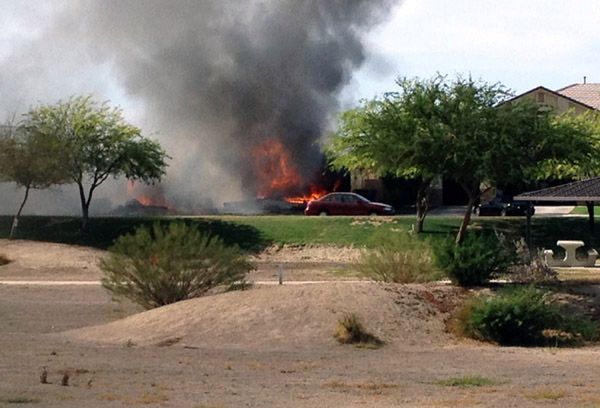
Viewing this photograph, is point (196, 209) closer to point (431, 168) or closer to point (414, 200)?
point (414, 200)

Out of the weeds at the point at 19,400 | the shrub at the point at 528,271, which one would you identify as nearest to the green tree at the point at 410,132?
the shrub at the point at 528,271

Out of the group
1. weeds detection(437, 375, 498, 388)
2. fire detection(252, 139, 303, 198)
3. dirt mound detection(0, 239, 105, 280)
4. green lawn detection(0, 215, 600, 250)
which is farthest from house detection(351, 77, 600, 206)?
weeds detection(437, 375, 498, 388)

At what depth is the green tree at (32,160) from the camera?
57094mm

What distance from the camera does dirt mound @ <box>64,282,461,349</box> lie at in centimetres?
2434

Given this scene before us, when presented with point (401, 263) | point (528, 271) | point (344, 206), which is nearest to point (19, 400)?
point (401, 263)

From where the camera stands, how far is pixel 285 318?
82.9 feet

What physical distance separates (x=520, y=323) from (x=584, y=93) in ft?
245

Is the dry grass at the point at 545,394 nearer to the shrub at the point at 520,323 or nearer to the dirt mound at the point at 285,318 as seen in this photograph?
the dirt mound at the point at 285,318

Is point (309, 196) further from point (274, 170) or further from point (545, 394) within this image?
point (545, 394)

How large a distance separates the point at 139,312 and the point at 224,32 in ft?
162

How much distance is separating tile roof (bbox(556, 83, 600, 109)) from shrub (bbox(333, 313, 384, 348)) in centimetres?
6982

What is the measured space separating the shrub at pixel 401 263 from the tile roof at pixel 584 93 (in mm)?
62818

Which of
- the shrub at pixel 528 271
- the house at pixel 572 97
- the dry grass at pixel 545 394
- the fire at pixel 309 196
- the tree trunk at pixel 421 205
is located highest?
the house at pixel 572 97

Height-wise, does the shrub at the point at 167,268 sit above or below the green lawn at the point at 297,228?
below
